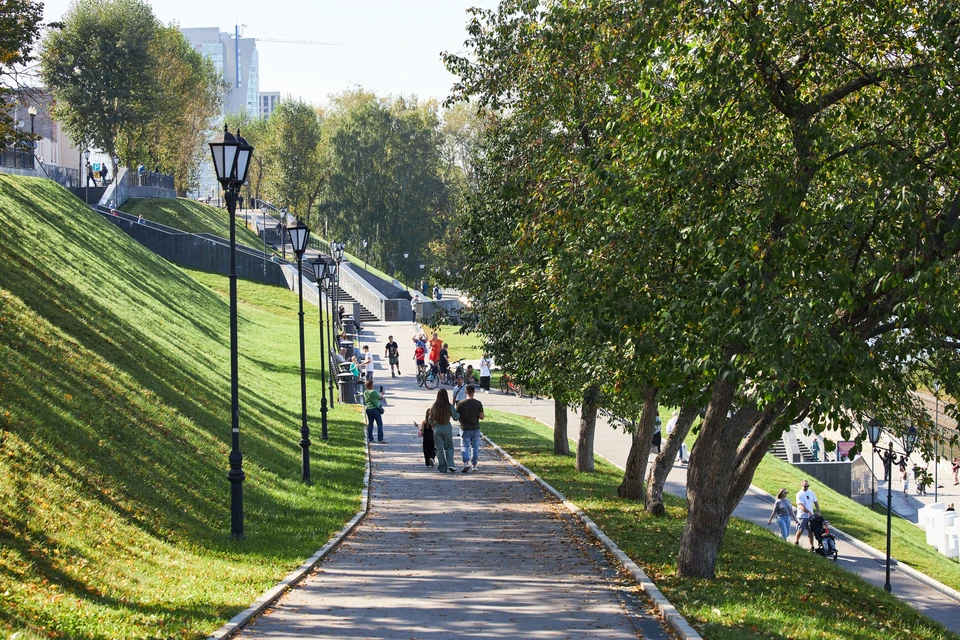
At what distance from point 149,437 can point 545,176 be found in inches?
241

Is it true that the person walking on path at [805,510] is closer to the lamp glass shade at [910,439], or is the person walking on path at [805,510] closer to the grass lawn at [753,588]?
the grass lawn at [753,588]

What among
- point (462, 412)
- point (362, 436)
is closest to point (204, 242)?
point (362, 436)

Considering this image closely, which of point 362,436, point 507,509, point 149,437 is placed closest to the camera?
point 149,437

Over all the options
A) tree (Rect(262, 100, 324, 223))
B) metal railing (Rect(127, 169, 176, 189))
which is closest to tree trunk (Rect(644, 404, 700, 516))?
metal railing (Rect(127, 169, 176, 189))

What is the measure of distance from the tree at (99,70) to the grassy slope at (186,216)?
3.80 meters

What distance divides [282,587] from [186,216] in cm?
5488

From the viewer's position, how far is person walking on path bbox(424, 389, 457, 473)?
18.0 m

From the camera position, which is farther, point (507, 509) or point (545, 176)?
point (507, 509)

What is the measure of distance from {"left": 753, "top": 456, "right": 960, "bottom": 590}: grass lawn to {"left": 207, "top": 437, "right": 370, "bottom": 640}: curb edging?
1649 cm

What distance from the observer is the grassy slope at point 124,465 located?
7.68 m

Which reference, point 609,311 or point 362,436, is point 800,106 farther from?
point 362,436

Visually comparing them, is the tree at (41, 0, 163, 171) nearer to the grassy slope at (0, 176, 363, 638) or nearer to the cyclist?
the cyclist

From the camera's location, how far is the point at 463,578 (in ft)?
31.9

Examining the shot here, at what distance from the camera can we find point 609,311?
30.9 feet
